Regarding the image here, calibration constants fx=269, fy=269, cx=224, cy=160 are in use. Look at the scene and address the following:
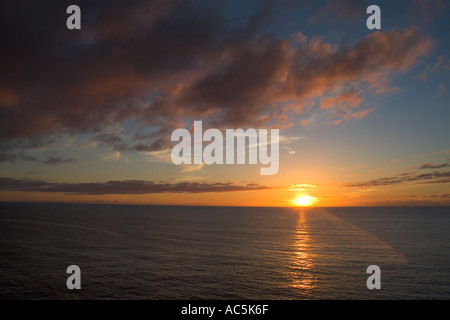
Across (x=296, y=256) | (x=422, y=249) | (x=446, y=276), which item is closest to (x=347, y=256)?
(x=296, y=256)

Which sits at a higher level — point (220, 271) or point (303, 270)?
point (220, 271)

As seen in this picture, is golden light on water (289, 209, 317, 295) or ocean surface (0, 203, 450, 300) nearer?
ocean surface (0, 203, 450, 300)

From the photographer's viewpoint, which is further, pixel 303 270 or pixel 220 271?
pixel 303 270

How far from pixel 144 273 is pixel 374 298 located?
34.9 m

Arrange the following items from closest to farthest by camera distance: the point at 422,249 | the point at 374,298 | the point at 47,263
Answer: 1. the point at 374,298
2. the point at 47,263
3. the point at 422,249

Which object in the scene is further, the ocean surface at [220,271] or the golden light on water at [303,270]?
the golden light on water at [303,270]

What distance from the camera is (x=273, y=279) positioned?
143ft

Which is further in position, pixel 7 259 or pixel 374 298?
pixel 7 259

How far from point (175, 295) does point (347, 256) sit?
43086 millimetres

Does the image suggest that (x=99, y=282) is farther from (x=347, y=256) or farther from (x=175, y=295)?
(x=347, y=256)

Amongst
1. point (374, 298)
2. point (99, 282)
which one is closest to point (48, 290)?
point (99, 282)
